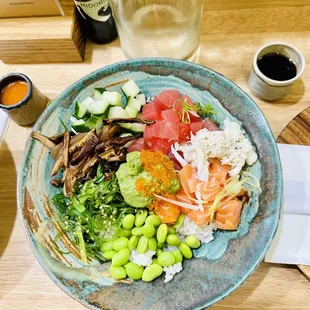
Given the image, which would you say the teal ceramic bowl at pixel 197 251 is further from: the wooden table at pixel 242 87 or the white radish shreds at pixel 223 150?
the wooden table at pixel 242 87

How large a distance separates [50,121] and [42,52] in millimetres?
429

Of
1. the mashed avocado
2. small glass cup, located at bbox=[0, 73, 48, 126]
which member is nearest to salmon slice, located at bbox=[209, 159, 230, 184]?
the mashed avocado

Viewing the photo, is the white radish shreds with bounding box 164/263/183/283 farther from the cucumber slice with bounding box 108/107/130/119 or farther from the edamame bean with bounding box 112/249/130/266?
the cucumber slice with bounding box 108/107/130/119

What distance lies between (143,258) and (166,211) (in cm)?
17

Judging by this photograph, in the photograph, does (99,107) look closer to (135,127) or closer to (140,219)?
(135,127)

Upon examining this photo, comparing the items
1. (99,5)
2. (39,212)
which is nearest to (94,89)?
(99,5)

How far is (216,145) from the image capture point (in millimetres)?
1189

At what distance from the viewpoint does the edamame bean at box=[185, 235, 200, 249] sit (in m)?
1.16

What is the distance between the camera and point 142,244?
3.77 ft

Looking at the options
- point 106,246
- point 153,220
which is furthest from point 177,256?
point 106,246

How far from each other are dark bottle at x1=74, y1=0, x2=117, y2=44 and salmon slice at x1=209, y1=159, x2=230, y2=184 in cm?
76

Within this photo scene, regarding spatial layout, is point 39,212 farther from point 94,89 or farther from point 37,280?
point 94,89

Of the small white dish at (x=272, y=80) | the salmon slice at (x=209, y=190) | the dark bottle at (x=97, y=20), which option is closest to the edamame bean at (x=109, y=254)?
the salmon slice at (x=209, y=190)

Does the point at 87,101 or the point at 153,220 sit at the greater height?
the point at 87,101
